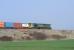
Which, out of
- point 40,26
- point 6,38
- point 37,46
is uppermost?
point 40,26

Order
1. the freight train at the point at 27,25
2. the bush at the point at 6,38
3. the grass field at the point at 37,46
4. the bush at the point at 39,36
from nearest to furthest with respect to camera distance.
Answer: the grass field at the point at 37,46 → the bush at the point at 6,38 → the bush at the point at 39,36 → the freight train at the point at 27,25

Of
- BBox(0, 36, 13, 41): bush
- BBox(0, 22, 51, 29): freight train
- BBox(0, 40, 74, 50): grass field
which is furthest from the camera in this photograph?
BBox(0, 22, 51, 29): freight train

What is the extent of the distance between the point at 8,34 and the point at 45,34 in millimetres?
7785

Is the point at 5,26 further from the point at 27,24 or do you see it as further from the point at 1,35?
the point at 1,35

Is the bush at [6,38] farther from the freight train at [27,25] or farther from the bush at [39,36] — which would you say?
the freight train at [27,25]

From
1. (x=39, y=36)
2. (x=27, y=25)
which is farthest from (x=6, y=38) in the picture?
(x=27, y=25)

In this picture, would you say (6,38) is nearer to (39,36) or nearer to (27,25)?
(39,36)

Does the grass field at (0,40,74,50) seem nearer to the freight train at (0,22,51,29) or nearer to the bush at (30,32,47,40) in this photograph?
the bush at (30,32,47,40)

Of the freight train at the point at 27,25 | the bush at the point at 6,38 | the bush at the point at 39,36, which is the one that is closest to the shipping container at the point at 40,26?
the freight train at the point at 27,25

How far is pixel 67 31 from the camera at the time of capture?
6994 cm

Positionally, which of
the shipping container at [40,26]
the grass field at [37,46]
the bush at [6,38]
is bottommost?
the bush at [6,38]

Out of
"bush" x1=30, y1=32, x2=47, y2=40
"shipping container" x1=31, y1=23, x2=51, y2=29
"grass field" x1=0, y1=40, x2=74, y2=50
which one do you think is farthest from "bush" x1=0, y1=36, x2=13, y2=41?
"shipping container" x1=31, y1=23, x2=51, y2=29

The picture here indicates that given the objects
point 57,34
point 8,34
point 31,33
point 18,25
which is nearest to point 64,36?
point 57,34

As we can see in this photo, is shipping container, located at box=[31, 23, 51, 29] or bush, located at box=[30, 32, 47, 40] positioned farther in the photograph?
shipping container, located at box=[31, 23, 51, 29]
